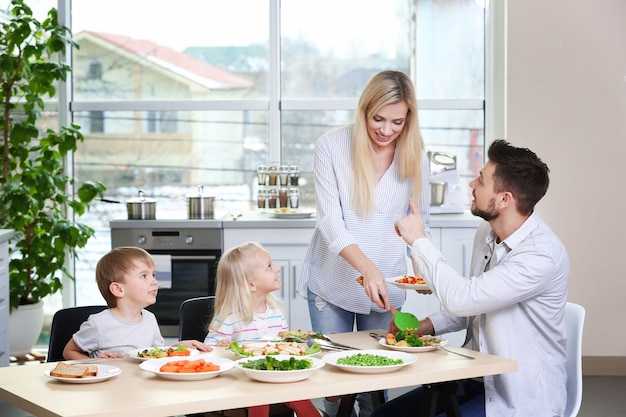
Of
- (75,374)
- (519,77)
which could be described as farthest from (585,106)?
(75,374)

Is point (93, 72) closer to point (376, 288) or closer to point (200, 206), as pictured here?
point (200, 206)

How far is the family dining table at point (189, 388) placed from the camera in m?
2.03

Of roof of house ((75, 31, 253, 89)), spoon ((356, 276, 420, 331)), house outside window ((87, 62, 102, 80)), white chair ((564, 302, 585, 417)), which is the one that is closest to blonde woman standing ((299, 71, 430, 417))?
spoon ((356, 276, 420, 331))

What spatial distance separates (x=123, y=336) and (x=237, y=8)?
325 centimetres

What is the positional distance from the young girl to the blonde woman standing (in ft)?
0.60

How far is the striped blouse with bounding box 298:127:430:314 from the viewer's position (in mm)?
3195

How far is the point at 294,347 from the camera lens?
2486mm

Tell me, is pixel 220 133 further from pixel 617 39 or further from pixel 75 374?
pixel 75 374

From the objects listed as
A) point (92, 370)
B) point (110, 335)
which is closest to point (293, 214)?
point (110, 335)

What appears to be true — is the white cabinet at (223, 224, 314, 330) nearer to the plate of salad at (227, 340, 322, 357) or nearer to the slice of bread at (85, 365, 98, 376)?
the plate of salad at (227, 340, 322, 357)

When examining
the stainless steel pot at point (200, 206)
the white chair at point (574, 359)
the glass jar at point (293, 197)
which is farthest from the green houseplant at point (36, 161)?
the white chair at point (574, 359)

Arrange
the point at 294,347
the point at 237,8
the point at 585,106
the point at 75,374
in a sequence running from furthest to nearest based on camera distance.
Result: the point at 237,8, the point at 585,106, the point at 294,347, the point at 75,374

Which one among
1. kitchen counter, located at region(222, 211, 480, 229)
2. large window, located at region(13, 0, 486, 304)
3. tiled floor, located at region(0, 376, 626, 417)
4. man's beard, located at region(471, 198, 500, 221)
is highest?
large window, located at region(13, 0, 486, 304)

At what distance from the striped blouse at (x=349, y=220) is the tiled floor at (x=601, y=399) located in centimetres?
173
